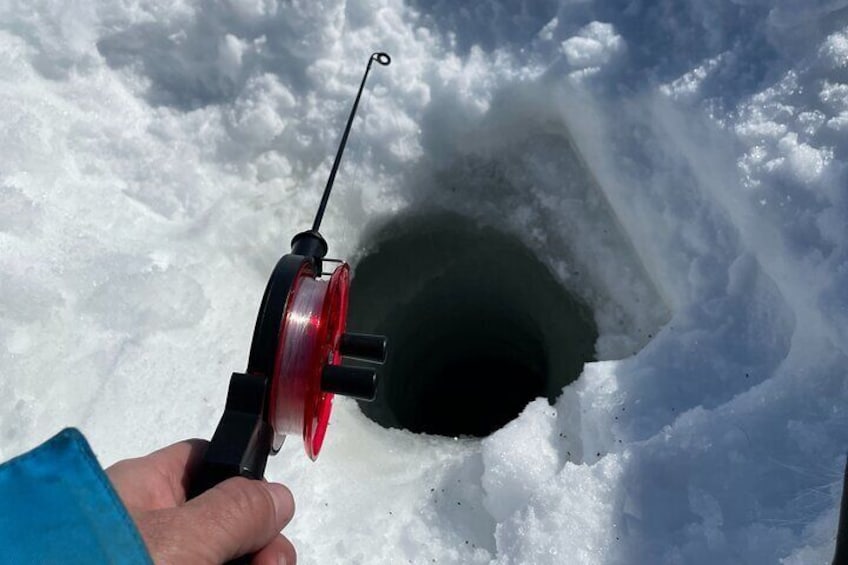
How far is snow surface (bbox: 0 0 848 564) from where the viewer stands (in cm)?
179

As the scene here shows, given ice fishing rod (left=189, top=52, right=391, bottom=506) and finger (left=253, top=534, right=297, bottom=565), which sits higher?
ice fishing rod (left=189, top=52, right=391, bottom=506)

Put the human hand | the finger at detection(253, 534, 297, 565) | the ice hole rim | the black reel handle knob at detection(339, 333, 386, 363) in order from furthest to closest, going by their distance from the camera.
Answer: the ice hole rim < the black reel handle knob at detection(339, 333, 386, 363) < the finger at detection(253, 534, 297, 565) < the human hand

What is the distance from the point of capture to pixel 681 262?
2.26 meters

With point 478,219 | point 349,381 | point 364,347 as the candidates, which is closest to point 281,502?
point 349,381

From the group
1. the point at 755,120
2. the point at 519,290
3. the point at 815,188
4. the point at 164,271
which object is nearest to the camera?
the point at 815,188

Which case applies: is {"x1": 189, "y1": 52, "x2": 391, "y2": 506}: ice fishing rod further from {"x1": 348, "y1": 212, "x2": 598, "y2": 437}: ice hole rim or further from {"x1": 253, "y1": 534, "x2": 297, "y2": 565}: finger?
{"x1": 348, "y1": 212, "x2": 598, "y2": 437}: ice hole rim

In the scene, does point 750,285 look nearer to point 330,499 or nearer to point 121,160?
point 330,499

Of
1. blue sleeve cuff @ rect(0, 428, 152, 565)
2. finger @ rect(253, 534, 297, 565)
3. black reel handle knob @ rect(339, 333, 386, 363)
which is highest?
black reel handle knob @ rect(339, 333, 386, 363)

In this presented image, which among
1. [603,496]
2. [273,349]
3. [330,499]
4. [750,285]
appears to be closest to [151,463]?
[273,349]

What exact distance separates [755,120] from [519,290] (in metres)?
1.18

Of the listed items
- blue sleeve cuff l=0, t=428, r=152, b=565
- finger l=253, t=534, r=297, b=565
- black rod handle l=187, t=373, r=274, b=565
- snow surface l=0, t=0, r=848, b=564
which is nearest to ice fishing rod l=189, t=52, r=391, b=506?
black rod handle l=187, t=373, r=274, b=565

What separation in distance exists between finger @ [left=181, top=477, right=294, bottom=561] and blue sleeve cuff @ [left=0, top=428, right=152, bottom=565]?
0.14 metres

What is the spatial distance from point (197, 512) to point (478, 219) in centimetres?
211

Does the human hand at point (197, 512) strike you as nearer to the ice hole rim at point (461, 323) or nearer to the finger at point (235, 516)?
the finger at point (235, 516)
